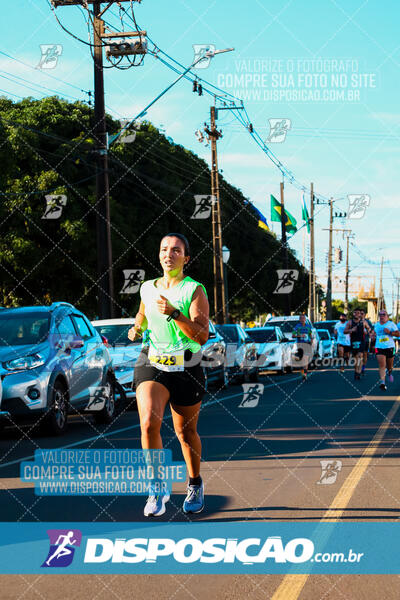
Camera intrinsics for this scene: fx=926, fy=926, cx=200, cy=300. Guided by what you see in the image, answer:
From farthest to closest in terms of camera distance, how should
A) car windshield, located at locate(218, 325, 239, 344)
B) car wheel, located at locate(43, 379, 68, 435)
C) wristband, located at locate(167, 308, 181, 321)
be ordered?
car windshield, located at locate(218, 325, 239, 344), car wheel, located at locate(43, 379, 68, 435), wristband, located at locate(167, 308, 181, 321)

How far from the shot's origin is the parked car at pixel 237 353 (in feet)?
81.0

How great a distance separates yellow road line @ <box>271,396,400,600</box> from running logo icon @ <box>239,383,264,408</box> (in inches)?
137

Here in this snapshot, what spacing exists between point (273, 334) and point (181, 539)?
82.7 ft

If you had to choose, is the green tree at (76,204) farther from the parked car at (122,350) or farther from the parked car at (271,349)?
the parked car at (122,350)

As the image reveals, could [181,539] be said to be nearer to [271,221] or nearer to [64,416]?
[64,416]

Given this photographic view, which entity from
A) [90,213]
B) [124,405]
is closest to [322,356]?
[90,213]

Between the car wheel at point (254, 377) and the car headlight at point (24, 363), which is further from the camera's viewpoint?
the car wheel at point (254, 377)

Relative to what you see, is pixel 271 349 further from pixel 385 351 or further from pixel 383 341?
pixel 385 351

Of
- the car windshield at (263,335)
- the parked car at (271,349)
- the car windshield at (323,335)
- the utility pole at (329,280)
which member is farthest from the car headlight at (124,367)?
the utility pole at (329,280)

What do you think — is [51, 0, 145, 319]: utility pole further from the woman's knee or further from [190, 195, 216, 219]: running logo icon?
the woman's knee

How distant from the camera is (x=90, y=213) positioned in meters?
A: 30.6

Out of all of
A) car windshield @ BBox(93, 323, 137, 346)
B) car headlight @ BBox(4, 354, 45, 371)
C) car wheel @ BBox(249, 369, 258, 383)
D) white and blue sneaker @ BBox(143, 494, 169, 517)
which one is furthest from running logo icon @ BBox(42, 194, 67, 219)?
white and blue sneaker @ BBox(143, 494, 169, 517)

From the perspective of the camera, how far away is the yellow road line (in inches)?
205

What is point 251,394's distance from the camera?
20656 mm
